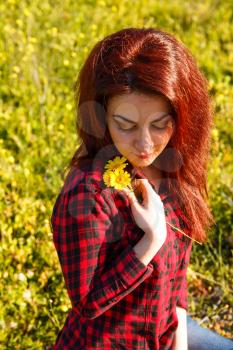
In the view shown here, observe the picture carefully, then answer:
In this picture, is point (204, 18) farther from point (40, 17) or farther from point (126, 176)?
point (126, 176)

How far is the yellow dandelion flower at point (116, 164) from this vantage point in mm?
1444

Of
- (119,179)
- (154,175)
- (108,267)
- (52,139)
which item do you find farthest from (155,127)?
(52,139)

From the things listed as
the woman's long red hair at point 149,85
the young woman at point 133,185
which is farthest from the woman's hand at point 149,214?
the woman's long red hair at point 149,85

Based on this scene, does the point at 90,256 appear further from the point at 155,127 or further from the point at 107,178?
the point at 155,127

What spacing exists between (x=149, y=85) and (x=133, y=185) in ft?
1.12

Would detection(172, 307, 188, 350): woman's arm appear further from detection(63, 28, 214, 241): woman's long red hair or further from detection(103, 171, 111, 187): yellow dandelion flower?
detection(103, 171, 111, 187): yellow dandelion flower

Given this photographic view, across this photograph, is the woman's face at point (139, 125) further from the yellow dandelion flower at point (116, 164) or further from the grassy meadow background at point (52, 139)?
the grassy meadow background at point (52, 139)

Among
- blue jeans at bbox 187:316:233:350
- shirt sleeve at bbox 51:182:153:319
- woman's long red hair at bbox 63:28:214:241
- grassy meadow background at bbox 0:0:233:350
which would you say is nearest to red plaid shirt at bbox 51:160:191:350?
shirt sleeve at bbox 51:182:153:319

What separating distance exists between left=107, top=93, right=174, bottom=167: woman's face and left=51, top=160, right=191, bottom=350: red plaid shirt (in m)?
0.11

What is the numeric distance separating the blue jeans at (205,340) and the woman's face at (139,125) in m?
0.78

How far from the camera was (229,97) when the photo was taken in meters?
3.44

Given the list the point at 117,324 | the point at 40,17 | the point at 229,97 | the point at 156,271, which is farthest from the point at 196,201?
the point at 40,17

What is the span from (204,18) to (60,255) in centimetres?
321

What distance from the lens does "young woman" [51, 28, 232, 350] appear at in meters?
A: 1.33
